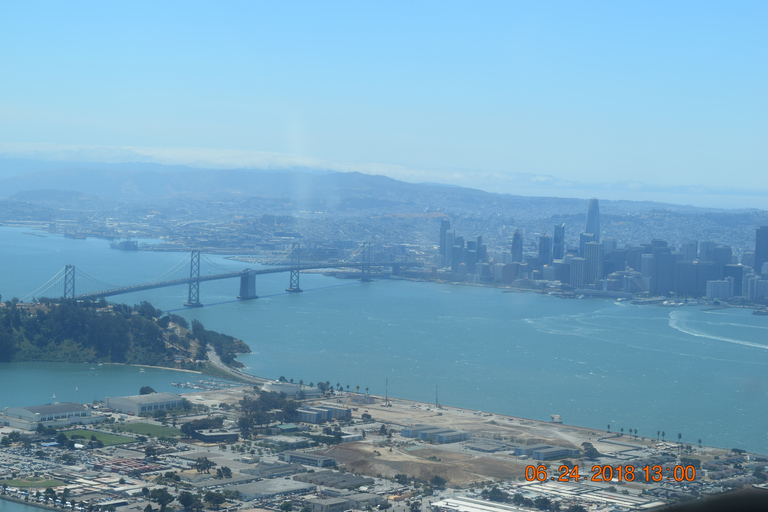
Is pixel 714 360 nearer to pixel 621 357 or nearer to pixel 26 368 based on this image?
pixel 621 357

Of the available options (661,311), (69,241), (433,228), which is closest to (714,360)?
(661,311)

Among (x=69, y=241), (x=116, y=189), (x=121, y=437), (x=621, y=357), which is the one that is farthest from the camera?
(x=116, y=189)

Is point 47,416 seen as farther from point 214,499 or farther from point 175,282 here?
point 175,282

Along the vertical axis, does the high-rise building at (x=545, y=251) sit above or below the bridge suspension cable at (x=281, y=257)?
above

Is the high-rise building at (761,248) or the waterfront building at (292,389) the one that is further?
the high-rise building at (761,248)

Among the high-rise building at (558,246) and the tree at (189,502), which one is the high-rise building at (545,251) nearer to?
the high-rise building at (558,246)

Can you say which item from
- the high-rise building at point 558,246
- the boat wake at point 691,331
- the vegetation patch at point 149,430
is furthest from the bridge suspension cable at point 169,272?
the vegetation patch at point 149,430

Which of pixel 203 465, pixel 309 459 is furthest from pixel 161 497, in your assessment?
pixel 309 459

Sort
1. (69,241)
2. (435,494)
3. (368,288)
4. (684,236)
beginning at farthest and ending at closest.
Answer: (684,236) → (69,241) → (368,288) → (435,494)
